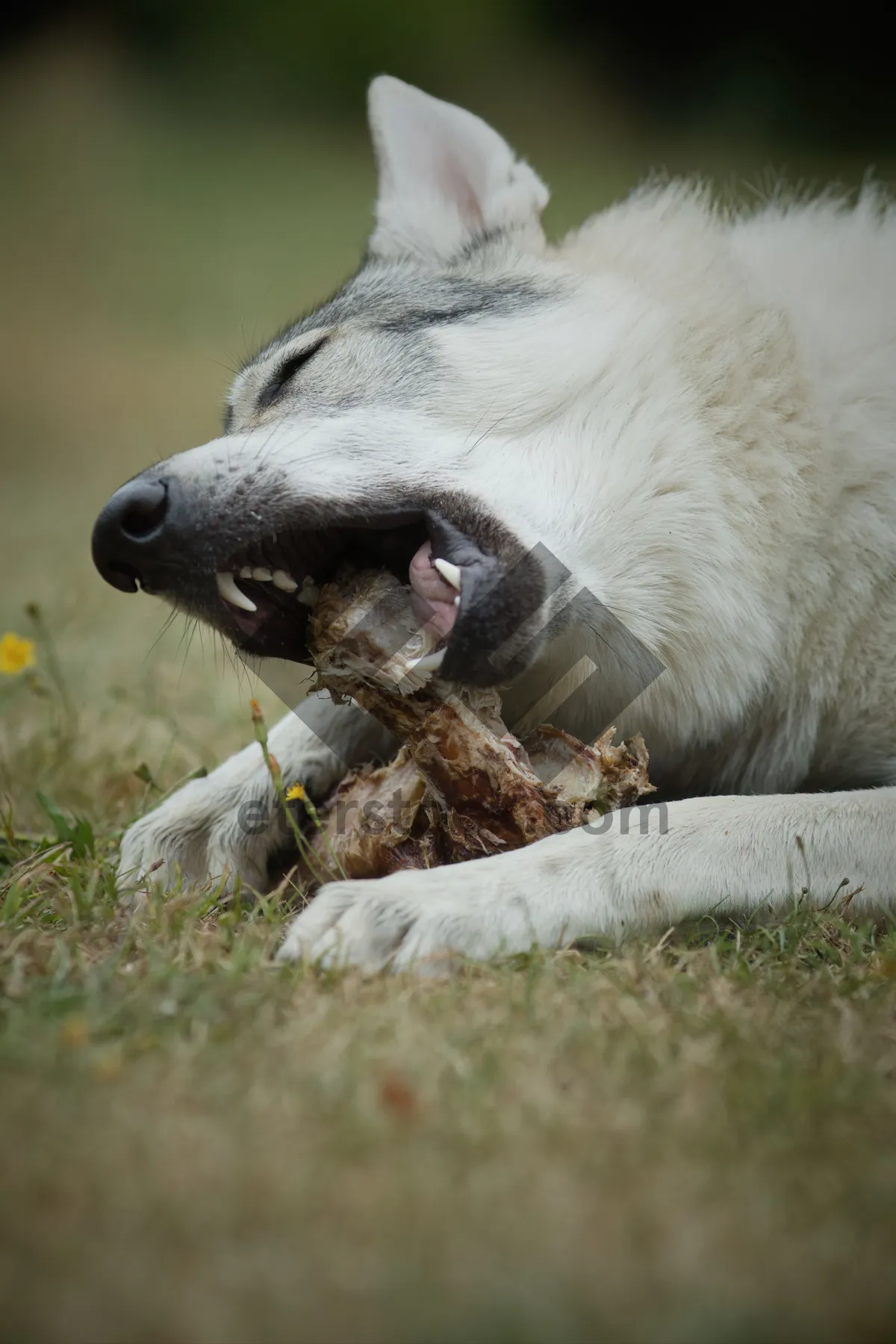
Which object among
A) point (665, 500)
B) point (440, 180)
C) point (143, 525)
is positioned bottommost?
point (665, 500)

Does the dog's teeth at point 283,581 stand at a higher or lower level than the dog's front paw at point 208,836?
higher

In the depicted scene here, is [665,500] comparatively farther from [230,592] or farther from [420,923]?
[420,923]

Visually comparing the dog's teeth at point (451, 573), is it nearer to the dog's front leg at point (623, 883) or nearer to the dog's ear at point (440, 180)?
the dog's front leg at point (623, 883)

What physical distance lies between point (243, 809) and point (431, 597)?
0.53 metres

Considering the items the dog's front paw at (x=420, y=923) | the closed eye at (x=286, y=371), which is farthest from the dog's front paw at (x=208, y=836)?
the closed eye at (x=286, y=371)

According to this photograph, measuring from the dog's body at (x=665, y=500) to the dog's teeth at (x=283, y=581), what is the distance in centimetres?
6

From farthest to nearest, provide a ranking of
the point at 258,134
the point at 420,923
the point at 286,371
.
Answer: the point at 258,134, the point at 286,371, the point at 420,923

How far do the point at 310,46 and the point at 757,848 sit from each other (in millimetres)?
13917

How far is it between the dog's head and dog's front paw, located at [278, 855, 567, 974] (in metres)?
0.33

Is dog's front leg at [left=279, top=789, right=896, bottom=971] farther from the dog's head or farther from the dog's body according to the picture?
the dog's head

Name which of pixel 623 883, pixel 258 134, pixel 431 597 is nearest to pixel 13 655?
pixel 431 597

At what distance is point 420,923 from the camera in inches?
56.1

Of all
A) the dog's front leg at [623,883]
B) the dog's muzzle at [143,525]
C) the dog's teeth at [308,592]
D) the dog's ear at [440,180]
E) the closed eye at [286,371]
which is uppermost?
the dog's ear at [440,180]

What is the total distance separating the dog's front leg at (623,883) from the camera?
143cm
